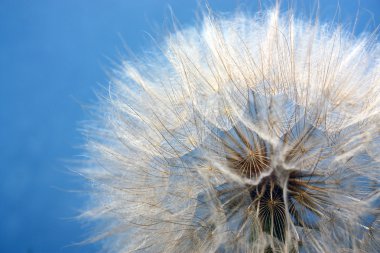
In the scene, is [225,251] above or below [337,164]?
below

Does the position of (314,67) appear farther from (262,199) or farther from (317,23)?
(262,199)

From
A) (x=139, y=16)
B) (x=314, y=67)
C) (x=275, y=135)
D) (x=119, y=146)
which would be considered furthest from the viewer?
(x=139, y=16)

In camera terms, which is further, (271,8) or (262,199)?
(271,8)

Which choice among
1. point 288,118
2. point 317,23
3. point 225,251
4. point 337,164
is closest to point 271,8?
point 317,23

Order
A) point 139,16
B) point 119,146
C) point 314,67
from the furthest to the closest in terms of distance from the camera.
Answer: point 139,16 < point 119,146 < point 314,67

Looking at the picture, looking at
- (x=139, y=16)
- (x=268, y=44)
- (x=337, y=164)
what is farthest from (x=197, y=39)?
(x=139, y=16)

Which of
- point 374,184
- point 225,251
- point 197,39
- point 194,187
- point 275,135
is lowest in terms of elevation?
point 225,251
